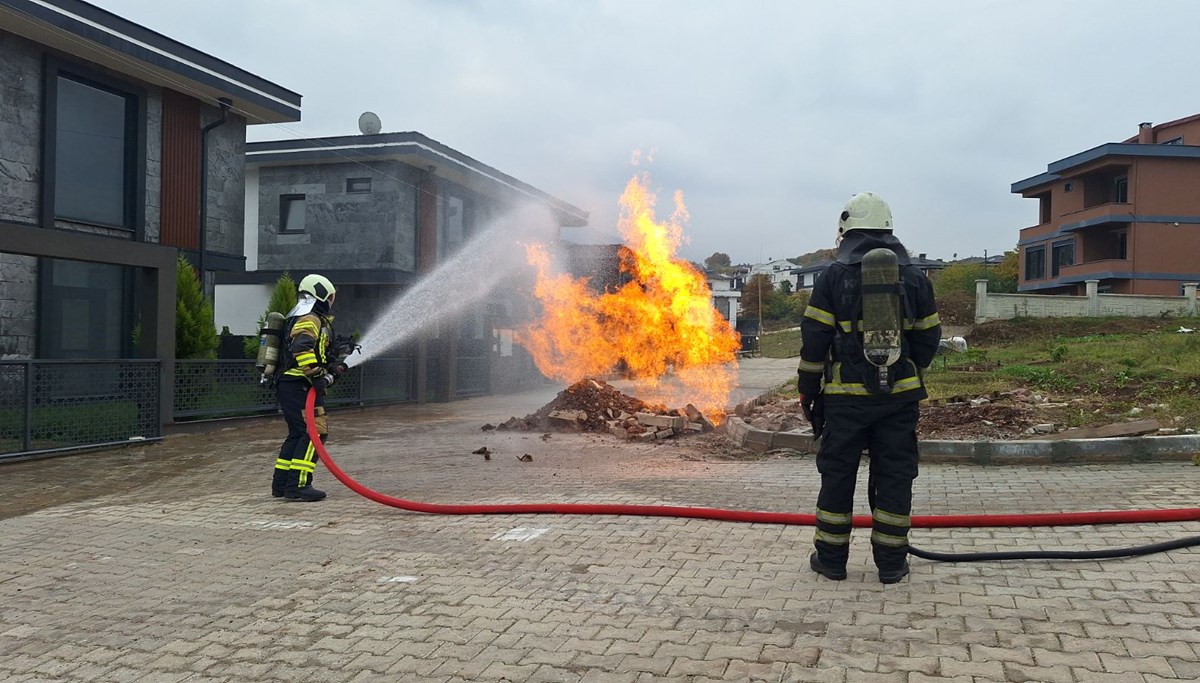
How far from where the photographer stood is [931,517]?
5484 millimetres

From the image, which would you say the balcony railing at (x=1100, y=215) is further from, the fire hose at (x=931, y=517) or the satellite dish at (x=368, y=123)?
the fire hose at (x=931, y=517)

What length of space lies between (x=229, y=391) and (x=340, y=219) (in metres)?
7.57

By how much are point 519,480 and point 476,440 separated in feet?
12.9

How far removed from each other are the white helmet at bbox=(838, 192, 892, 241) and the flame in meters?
8.01

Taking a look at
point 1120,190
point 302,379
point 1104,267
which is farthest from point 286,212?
point 1120,190

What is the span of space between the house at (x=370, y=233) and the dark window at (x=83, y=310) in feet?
15.8

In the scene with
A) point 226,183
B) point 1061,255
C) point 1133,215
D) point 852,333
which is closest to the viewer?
point 852,333

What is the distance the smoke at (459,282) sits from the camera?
1936 cm

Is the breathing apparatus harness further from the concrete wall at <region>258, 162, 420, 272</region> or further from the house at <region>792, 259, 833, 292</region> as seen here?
the house at <region>792, 259, 833, 292</region>

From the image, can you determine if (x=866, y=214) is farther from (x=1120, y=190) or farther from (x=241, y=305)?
(x=1120, y=190)

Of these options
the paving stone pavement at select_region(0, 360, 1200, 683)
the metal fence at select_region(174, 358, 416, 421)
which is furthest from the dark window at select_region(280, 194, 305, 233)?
the paving stone pavement at select_region(0, 360, 1200, 683)

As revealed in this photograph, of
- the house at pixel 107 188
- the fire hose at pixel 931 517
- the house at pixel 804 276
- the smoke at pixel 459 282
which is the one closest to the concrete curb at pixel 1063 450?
the fire hose at pixel 931 517

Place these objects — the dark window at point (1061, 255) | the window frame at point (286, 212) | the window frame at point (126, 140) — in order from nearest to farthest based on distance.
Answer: the window frame at point (126, 140)
the window frame at point (286, 212)
the dark window at point (1061, 255)

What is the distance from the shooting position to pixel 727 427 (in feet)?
37.0
